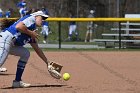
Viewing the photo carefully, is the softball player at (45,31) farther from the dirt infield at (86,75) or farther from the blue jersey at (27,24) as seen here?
the blue jersey at (27,24)

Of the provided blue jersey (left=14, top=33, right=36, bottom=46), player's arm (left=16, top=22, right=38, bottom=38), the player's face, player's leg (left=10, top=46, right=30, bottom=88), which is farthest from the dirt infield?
the player's face

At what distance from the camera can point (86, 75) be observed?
13.0 meters

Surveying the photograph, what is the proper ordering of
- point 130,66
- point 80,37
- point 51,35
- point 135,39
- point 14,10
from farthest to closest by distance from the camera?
point 14,10 < point 80,37 < point 51,35 < point 135,39 < point 130,66

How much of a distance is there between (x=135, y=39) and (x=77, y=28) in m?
4.91

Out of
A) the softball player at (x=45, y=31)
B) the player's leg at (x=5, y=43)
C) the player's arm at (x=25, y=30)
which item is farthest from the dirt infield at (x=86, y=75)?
the softball player at (x=45, y=31)

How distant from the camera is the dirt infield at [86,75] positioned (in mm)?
10234

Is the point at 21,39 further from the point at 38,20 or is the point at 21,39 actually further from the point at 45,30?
the point at 45,30

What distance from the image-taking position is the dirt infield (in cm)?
1023

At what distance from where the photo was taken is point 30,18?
10.1 m

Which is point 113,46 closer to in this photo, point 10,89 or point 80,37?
point 80,37

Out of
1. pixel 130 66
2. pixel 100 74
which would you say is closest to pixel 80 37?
pixel 130 66

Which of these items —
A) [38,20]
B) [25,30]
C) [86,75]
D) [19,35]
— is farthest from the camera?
[86,75]

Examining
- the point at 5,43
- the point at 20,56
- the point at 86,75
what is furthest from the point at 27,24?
the point at 86,75

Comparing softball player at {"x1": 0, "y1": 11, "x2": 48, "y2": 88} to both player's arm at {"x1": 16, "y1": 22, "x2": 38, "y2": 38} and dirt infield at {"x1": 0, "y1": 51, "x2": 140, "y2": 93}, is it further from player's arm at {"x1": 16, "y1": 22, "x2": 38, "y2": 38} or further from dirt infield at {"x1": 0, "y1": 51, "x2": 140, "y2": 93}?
dirt infield at {"x1": 0, "y1": 51, "x2": 140, "y2": 93}
